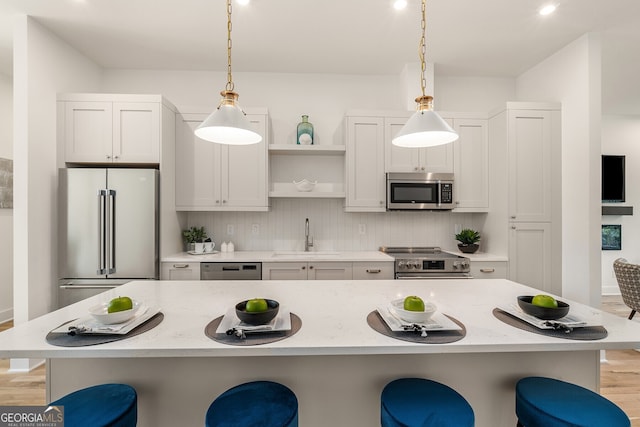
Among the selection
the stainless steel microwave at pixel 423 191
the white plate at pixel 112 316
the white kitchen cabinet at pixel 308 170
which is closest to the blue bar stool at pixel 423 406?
the white plate at pixel 112 316

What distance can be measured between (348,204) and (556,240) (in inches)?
81.3

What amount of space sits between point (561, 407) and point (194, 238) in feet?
10.2

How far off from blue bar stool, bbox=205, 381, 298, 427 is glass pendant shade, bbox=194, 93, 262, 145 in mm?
1146

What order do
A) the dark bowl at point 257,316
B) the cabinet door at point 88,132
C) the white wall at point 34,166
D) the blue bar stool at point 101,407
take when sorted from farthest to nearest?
the cabinet door at point 88,132
the white wall at point 34,166
the dark bowl at point 257,316
the blue bar stool at point 101,407

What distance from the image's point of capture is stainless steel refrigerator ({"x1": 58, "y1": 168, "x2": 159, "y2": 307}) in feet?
8.73

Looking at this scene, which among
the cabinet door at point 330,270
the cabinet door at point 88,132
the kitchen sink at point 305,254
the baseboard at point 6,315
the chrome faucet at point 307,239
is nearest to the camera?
the cabinet door at point 88,132

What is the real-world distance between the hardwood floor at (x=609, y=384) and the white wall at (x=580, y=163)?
59cm

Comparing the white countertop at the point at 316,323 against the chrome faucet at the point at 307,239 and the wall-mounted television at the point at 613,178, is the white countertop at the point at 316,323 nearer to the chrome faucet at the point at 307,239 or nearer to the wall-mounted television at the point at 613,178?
the chrome faucet at the point at 307,239

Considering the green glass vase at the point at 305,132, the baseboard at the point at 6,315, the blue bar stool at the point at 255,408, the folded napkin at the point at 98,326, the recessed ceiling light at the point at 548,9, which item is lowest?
the baseboard at the point at 6,315

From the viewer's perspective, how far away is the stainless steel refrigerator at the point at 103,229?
266 centimetres

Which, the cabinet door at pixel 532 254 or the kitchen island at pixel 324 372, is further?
the cabinet door at pixel 532 254

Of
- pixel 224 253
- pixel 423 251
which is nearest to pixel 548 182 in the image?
pixel 423 251

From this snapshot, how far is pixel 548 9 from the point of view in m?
2.40

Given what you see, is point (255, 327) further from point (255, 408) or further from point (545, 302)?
point (545, 302)
